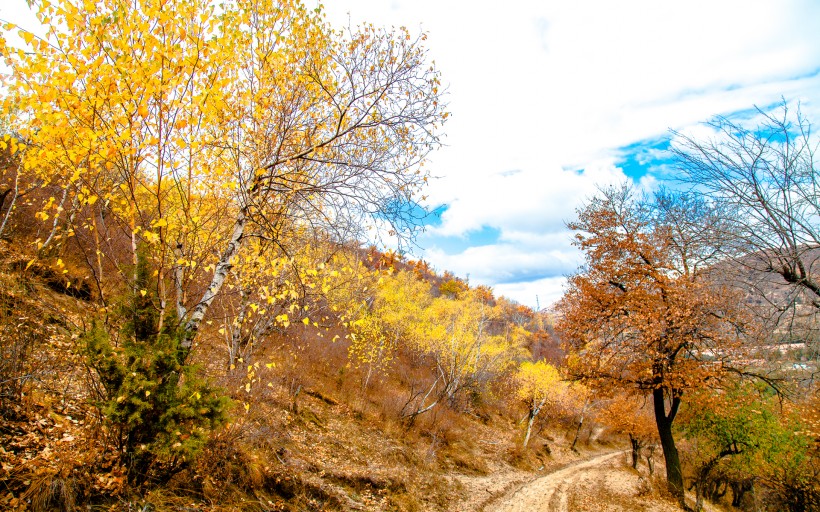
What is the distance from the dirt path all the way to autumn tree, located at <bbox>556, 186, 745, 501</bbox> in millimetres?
4190

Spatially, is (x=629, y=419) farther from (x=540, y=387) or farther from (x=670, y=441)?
(x=670, y=441)

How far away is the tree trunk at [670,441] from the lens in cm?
1170

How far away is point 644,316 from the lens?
10.3 meters

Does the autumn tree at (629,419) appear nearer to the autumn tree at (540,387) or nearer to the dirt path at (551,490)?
the dirt path at (551,490)

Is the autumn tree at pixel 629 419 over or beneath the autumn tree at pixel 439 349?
beneath

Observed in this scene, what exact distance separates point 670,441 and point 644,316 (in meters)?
4.98

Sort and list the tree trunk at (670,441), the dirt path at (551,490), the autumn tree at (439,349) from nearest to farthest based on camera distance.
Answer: the tree trunk at (670,441) < the dirt path at (551,490) < the autumn tree at (439,349)

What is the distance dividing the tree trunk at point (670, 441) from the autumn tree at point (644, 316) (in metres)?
0.03

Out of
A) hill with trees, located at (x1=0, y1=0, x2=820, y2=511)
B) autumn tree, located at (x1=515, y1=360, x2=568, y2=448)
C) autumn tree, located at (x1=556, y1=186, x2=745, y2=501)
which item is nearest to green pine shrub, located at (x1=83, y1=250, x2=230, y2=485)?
hill with trees, located at (x1=0, y1=0, x2=820, y2=511)

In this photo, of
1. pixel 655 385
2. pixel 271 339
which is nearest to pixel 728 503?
pixel 655 385

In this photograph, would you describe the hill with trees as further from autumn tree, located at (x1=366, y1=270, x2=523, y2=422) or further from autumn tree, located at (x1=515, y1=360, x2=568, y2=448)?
autumn tree, located at (x1=515, y1=360, x2=568, y2=448)

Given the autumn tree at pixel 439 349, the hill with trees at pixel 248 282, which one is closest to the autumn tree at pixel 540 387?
the autumn tree at pixel 439 349

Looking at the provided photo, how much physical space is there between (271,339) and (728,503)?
30369mm

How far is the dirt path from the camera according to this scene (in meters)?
12.7
